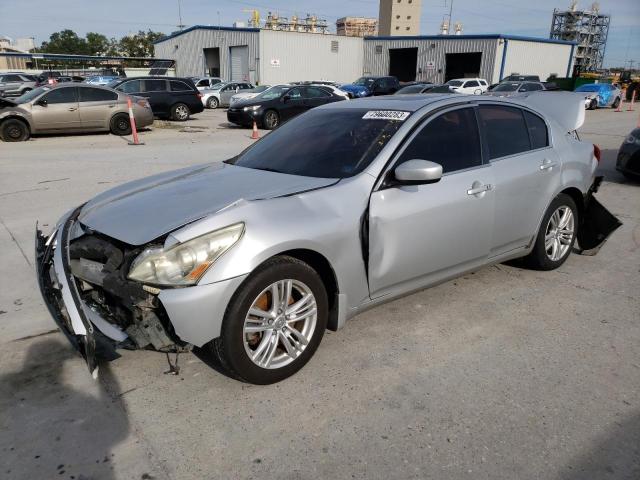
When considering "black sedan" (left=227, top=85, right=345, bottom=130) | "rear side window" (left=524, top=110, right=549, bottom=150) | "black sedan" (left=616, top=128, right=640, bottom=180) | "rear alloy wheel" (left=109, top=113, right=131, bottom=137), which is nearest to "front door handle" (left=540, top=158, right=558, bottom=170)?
"rear side window" (left=524, top=110, right=549, bottom=150)

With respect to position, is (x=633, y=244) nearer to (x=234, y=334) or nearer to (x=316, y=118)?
(x=316, y=118)

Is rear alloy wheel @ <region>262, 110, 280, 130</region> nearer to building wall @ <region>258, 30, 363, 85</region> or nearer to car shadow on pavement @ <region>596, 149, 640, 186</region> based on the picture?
car shadow on pavement @ <region>596, 149, 640, 186</region>

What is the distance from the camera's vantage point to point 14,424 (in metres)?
2.63

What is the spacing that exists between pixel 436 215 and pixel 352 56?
4657 centimetres

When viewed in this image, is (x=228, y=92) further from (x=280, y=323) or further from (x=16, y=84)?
(x=280, y=323)

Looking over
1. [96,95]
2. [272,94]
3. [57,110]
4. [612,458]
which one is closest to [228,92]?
[272,94]

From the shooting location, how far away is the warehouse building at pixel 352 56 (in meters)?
40.8

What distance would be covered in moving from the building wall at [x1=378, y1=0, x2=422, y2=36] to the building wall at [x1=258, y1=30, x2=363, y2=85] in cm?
5997

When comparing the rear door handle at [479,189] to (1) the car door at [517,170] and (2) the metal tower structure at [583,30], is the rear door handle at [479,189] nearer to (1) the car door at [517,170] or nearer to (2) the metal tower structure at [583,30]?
(1) the car door at [517,170]

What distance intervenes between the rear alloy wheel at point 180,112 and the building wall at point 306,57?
2146cm

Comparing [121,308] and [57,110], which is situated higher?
[121,308]

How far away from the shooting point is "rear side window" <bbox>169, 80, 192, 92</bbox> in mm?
19578

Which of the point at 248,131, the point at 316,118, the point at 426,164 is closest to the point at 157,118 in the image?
the point at 248,131

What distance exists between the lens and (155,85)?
19141 mm
